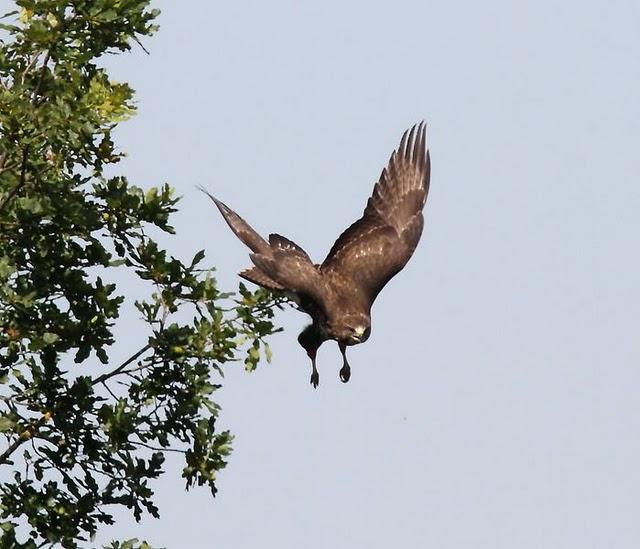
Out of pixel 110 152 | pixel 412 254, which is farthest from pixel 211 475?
pixel 412 254

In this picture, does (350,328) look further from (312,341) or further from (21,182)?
(21,182)

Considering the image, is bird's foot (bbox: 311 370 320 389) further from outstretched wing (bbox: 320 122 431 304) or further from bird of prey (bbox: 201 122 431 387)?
outstretched wing (bbox: 320 122 431 304)

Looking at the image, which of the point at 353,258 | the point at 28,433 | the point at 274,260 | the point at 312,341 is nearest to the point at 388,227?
the point at 353,258

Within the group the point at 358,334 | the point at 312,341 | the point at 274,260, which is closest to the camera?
the point at 274,260

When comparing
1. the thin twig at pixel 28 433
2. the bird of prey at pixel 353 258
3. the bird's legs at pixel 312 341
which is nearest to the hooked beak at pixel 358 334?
the bird of prey at pixel 353 258

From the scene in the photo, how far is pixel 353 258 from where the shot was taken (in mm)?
14797

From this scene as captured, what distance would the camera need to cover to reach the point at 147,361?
11008mm

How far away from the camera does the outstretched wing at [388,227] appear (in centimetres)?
1468

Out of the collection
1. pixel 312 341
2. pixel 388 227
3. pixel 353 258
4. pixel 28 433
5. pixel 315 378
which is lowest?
pixel 28 433

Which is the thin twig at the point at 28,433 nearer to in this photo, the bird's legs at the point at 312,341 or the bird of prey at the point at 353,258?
the bird of prey at the point at 353,258

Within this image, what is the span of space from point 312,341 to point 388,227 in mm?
1792

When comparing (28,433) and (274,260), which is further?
(274,260)

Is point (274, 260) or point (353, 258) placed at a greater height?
point (353, 258)

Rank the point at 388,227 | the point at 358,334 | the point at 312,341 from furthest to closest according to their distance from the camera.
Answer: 1. the point at 388,227
2. the point at 312,341
3. the point at 358,334
